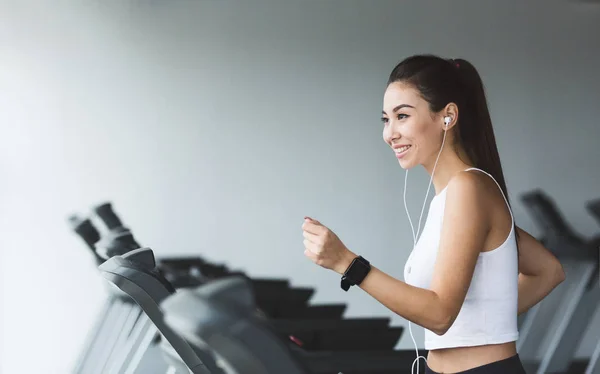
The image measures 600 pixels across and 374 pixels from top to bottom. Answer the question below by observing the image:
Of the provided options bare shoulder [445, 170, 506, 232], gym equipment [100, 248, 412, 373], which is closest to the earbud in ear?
bare shoulder [445, 170, 506, 232]

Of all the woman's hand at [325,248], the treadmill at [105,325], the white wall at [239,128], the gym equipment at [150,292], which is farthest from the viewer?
the white wall at [239,128]

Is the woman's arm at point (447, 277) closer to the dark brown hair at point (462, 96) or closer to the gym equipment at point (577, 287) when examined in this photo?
the dark brown hair at point (462, 96)

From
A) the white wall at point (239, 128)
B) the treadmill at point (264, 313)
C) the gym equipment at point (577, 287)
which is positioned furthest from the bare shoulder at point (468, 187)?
the white wall at point (239, 128)

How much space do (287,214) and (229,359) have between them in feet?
14.1

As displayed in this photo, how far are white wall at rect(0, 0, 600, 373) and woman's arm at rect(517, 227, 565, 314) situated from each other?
354 centimetres

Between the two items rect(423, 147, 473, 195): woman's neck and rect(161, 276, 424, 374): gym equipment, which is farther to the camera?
rect(423, 147, 473, 195): woman's neck

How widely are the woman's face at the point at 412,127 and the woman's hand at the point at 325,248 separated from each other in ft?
0.82

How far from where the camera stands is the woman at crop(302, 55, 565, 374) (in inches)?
52.5

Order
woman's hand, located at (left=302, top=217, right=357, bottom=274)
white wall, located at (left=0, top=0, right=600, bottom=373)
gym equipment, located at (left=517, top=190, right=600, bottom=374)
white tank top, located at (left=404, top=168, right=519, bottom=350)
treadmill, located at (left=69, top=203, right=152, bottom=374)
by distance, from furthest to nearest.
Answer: white wall, located at (left=0, top=0, right=600, bottom=373), gym equipment, located at (left=517, top=190, right=600, bottom=374), treadmill, located at (left=69, top=203, right=152, bottom=374), white tank top, located at (left=404, top=168, right=519, bottom=350), woman's hand, located at (left=302, top=217, right=357, bottom=274)

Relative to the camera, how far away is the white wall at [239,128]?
485cm

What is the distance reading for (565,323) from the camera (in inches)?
163

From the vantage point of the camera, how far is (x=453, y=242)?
4.43ft

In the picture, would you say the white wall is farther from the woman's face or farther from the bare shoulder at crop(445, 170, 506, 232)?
→ the bare shoulder at crop(445, 170, 506, 232)

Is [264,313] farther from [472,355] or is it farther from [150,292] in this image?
[472,355]
